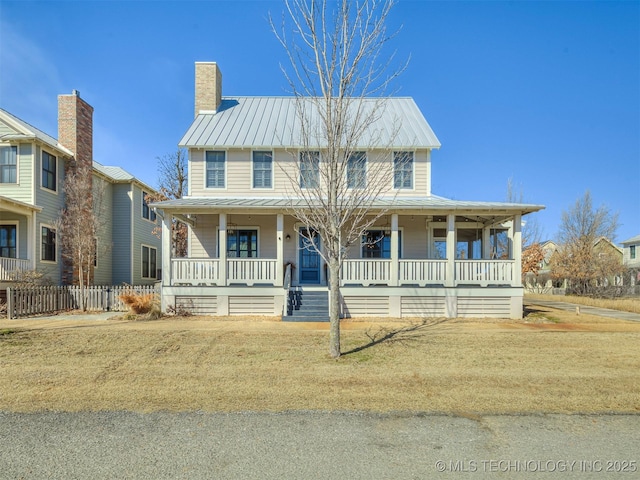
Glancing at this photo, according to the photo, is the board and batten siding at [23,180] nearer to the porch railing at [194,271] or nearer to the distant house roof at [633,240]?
the porch railing at [194,271]

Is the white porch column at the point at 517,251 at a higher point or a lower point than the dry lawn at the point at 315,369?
higher

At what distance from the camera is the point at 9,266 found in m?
14.9

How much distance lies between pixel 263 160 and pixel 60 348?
9.98 metres

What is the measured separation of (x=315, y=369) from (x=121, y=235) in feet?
62.2

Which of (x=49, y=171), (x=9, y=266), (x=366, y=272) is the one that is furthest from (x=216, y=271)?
(x=49, y=171)

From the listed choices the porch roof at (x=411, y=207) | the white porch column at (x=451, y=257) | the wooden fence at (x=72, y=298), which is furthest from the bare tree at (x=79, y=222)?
the white porch column at (x=451, y=257)

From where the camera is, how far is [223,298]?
12.7 meters

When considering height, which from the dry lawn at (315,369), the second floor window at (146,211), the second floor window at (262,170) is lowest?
the dry lawn at (315,369)

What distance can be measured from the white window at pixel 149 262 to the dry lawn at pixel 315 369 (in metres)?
13.5

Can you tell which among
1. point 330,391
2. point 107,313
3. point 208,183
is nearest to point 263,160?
point 208,183

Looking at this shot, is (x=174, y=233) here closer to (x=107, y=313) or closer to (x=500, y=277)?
(x=107, y=313)

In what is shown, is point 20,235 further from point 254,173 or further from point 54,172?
point 254,173

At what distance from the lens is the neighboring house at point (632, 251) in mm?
43469

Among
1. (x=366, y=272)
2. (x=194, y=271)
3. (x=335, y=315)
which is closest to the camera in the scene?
(x=335, y=315)
